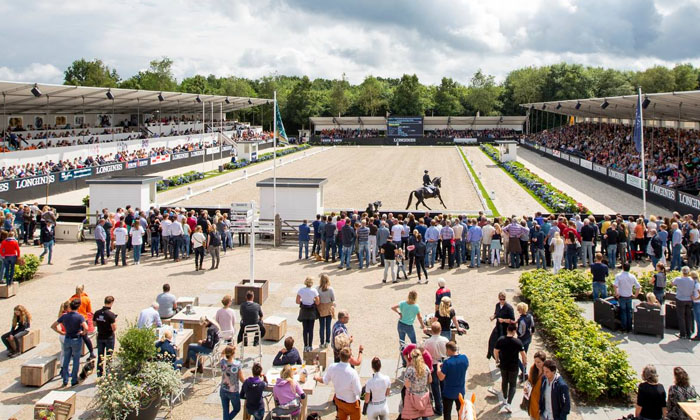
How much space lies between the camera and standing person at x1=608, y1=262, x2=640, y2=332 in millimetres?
12203

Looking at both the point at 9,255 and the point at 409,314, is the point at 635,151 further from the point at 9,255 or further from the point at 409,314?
the point at 9,255

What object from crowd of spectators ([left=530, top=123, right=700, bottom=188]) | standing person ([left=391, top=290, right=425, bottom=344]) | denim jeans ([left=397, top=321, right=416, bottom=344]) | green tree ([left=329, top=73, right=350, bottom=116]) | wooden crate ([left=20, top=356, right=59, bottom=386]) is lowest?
wooden crate ([left=20, top=356, right=59, bottom=386])

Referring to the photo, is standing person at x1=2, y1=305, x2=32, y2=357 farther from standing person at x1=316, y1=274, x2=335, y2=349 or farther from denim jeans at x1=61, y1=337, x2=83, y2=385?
standing person at x1=316, y1=274, x2=335, y2=349

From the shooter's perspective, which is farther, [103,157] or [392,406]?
[103,157]

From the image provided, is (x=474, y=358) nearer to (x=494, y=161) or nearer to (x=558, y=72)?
(x=494, y=161)

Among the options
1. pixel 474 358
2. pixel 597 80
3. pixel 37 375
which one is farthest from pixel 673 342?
pixel 597 80

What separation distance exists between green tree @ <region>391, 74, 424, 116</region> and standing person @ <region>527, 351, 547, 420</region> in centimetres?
10302

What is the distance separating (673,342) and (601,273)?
87.7 inches

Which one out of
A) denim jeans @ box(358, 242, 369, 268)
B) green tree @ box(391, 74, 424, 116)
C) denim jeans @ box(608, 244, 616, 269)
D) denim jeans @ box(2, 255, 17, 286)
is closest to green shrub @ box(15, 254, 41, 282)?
denim jeans @ box(2, 255, 17, 286)

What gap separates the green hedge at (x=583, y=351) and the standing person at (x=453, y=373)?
2.59m

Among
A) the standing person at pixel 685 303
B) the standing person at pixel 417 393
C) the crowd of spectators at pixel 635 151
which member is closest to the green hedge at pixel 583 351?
the standing person at pixel 685 303

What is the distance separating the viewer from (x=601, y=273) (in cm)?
1357

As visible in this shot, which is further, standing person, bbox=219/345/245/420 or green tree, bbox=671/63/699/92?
green tree, bbox=671/63/699/92

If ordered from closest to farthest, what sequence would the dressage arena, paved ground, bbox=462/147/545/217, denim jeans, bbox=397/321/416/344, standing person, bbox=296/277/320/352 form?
1. denim jeans, bbox=397/321/416/344
2. standing person, bbox=296/277/320/352
3. paved ground, bbox=462/147/545/217
4. the dressage arena
